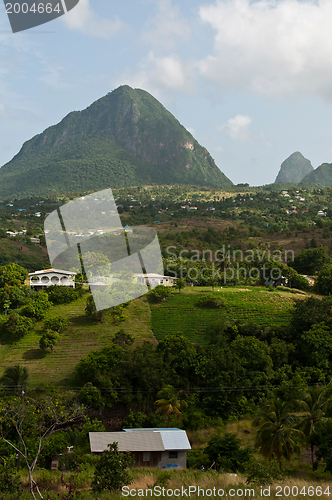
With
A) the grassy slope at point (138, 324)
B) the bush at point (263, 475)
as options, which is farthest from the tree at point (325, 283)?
the bush at point (263, 475)

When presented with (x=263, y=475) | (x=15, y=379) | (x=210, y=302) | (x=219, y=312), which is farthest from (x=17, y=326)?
(x=263, y=475)

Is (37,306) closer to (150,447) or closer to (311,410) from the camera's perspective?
(150,447)

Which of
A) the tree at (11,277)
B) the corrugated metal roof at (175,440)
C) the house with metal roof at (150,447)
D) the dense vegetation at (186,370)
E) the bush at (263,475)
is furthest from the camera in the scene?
the tree at (11,277)

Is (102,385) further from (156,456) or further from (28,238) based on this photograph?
(28,238)

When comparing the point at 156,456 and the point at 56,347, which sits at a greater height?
the point at 56,347

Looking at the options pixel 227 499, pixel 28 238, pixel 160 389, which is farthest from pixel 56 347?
pixel 28 238

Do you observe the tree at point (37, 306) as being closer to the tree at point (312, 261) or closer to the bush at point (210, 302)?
the bush at point (210, 302)
